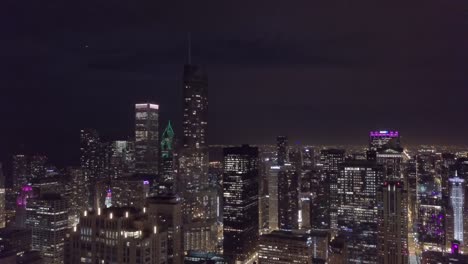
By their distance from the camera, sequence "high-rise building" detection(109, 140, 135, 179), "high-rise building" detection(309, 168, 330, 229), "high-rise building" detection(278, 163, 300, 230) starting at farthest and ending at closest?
"high-rise building" detection(109, 140, 135, 179)
"high-rise building" detection(278, 163, 300, 230)
"high-rise building" detection(309, 168, 330, 229)

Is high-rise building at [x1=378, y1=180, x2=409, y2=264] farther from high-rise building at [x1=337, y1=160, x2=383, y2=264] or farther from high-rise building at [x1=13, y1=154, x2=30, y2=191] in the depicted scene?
high-rise building at [x1=13, y1=154, x2=30, y2=191]

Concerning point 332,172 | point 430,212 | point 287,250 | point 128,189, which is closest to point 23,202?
point 128,189

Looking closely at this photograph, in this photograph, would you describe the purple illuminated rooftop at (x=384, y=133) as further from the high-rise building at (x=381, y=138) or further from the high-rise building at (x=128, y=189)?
the high-rise building at (x=128, y=189)

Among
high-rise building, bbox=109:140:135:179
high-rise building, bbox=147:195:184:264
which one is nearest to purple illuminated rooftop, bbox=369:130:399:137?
high-rise building, bbox=109:140:135:179

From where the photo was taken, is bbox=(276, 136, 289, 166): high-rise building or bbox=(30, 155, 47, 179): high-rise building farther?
bbox=(276, 136, 289, 166): high-rise building

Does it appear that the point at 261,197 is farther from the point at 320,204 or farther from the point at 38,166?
the point at 38,166

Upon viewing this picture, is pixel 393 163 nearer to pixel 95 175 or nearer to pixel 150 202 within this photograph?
pixel 95 175
